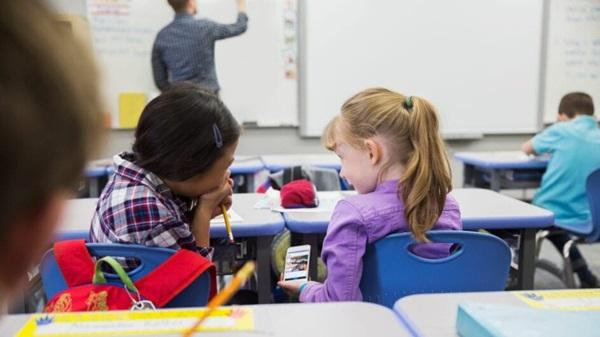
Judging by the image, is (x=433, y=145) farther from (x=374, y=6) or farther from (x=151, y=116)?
(x=374, y=6)

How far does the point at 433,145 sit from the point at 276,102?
3126 mm

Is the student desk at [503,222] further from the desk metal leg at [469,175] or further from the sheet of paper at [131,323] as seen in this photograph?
the desk metal leg at [469,175]

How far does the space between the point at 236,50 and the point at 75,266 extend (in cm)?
343

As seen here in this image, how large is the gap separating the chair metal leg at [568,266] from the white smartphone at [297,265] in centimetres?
183

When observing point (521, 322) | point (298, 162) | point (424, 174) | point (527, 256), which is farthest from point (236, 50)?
point (521, 322)

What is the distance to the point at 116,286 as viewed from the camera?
1.08 meters

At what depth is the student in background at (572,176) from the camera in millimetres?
2883

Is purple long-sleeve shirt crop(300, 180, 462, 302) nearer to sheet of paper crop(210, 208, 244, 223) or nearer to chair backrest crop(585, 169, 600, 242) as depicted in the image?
sheet of paper crop(210, 208, 244, 223)

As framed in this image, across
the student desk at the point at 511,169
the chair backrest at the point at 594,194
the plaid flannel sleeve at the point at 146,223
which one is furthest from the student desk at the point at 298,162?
the plaid flannel sleeve at the point at 146,223

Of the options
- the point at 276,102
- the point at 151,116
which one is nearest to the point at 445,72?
the point at 276,102

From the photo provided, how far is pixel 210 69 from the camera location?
349 centimetres

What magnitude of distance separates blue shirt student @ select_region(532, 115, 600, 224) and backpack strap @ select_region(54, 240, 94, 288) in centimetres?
247

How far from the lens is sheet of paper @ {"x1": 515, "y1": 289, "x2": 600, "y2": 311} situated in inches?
34.2

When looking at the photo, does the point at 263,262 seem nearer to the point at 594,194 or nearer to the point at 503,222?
the point at 503,222
